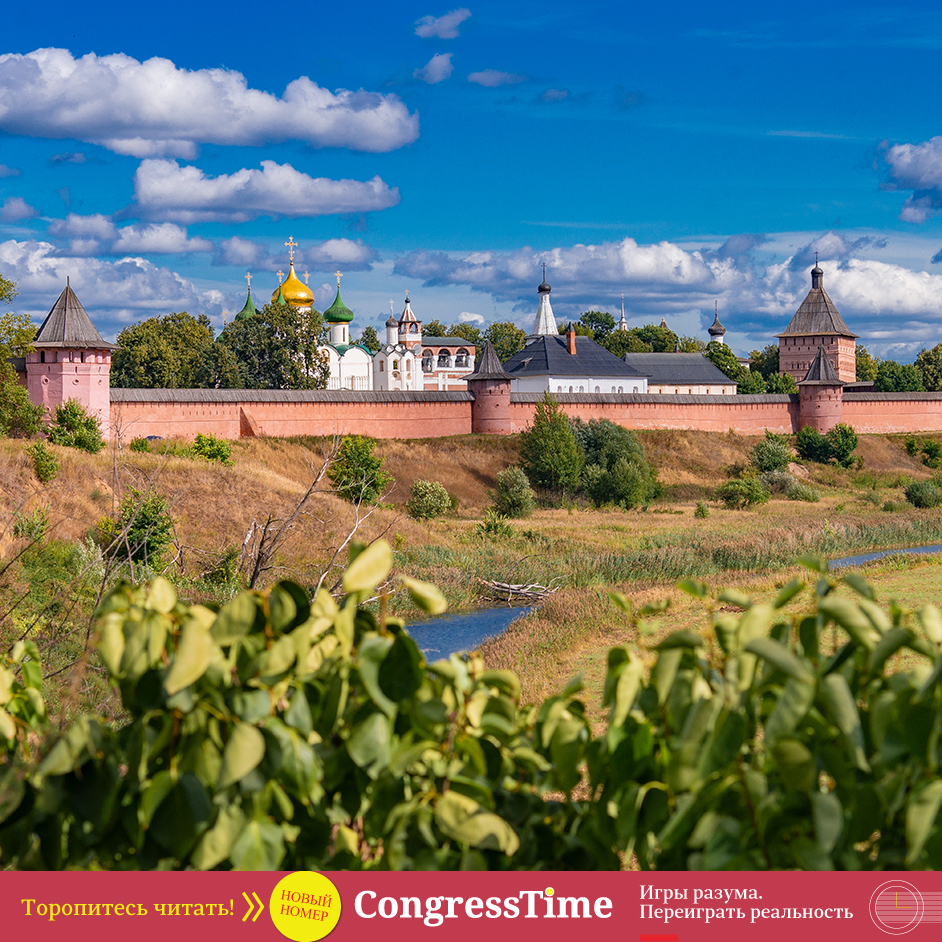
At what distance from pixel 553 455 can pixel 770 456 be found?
996 centimetres

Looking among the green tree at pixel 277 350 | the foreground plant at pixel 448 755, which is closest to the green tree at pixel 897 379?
the green tree at pixel 277 350

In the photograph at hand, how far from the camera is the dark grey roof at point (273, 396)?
29312mm

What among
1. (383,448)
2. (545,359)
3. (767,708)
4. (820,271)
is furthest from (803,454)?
(767,708)

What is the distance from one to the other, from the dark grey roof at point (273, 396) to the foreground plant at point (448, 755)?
2876cm

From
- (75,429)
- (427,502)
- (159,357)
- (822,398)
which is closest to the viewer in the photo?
(427,502)

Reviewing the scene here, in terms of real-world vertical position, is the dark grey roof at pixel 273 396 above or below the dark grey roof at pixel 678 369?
below

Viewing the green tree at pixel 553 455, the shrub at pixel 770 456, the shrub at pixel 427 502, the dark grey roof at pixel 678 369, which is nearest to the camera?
the shrub at pixel 427 502

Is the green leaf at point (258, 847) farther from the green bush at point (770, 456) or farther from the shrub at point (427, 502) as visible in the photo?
the green bush at point (770, 456)

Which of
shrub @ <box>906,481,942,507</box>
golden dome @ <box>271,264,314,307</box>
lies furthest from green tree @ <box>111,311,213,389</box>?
shrub @ <box>906,481,942,507</box>

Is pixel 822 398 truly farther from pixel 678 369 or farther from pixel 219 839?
pixel 219 839

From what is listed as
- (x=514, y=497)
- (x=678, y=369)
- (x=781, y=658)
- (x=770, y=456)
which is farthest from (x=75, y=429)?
(x=678, y=369)

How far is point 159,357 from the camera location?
46.0m
